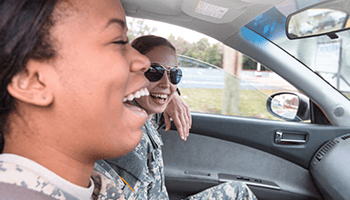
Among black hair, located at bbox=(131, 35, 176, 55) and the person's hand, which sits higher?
black hair, located at bbox=(131, 35, 176, 55)

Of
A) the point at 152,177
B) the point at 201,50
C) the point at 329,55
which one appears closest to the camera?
the point at 152,177

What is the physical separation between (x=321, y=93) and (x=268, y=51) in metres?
0.59

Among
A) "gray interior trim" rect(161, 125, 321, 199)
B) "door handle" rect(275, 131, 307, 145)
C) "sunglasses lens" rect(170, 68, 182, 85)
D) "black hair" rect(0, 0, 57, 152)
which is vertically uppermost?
"black hair" rect(0, 0, 57, 152)

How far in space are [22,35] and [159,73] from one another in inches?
42.9

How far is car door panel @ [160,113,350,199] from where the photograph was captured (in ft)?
7.33

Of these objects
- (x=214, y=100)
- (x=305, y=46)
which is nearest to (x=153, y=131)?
(x=305, y=46)

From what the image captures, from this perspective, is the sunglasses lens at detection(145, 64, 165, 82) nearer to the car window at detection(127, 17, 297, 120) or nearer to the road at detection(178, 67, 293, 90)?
the car window at detection(127, 17, 297, 120)

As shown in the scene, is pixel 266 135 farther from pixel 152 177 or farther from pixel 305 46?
pixel 152 177

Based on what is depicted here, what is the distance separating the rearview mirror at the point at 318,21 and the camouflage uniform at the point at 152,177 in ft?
3.88

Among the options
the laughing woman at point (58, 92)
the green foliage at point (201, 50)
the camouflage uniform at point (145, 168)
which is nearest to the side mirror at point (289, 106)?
the green foliage at point (201, 50)

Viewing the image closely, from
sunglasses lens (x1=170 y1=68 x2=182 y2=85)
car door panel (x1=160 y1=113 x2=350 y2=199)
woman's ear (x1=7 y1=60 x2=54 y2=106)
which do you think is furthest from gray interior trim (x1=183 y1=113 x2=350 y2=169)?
woman's ear (x1=7 y1=60 x2=54 y2=106)

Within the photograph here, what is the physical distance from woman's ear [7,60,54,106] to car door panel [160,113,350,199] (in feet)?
5.94

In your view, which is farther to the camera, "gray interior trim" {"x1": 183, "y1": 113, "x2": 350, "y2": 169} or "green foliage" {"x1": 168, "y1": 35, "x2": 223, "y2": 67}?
"green foliage" {"x1": 168, "y1": 35, "x2": 223, "y2": 67}

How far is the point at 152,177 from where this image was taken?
1.59 m
